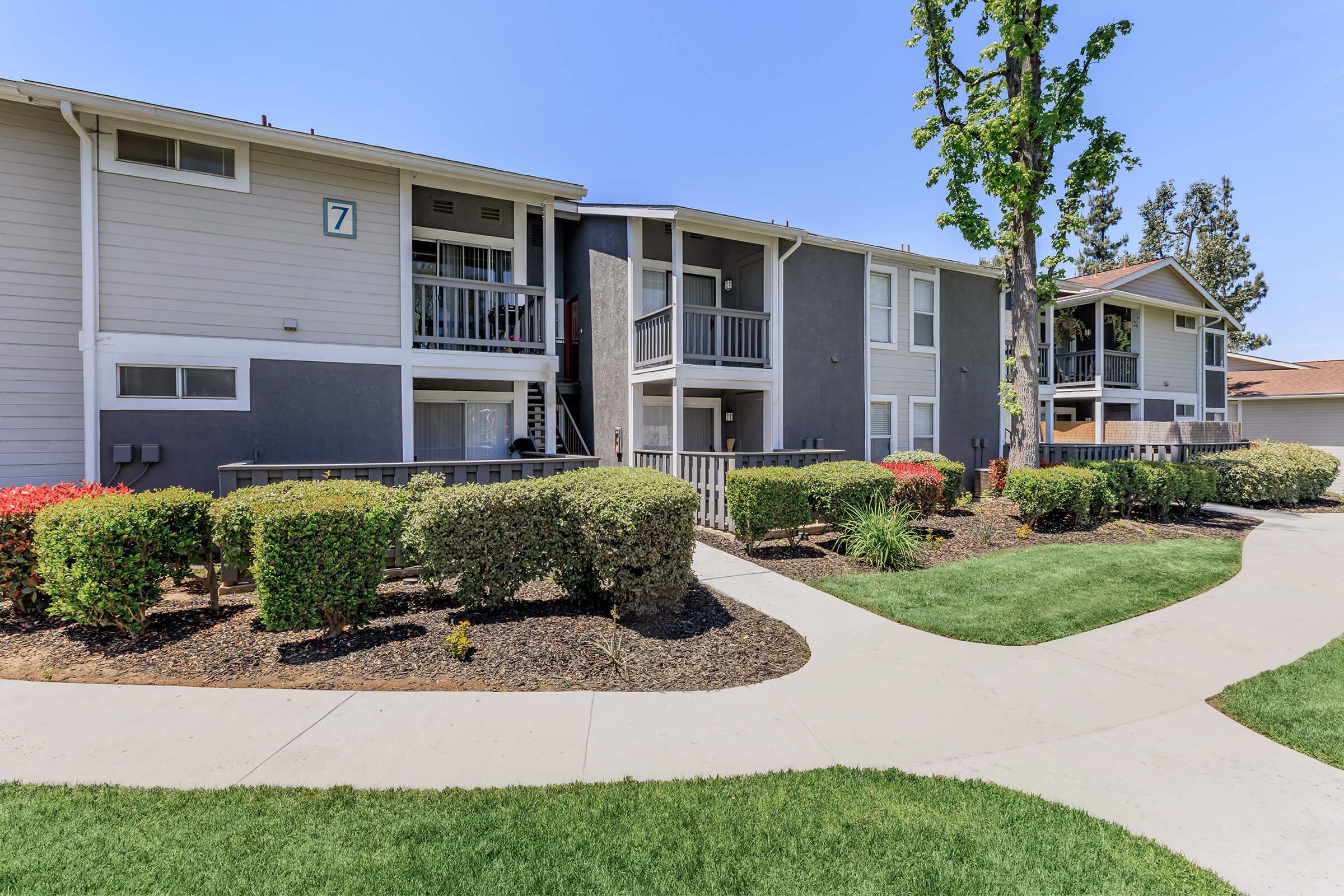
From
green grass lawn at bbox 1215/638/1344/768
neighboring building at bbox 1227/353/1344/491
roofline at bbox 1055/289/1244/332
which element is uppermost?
roofline at bbox 1055/289/1244/332

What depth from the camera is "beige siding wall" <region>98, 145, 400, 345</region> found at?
8102 mm

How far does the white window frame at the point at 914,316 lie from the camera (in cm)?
1437

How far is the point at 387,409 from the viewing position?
31.3 feet

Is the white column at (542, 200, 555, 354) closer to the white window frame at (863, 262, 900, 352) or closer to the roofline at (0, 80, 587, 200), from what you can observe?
the roofline at (0, 80, 587, 200)

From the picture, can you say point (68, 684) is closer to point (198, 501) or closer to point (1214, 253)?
point (198, 501)

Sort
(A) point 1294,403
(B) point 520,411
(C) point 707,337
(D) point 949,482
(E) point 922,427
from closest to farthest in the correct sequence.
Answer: (B) point 520,411 → (C) point 707,337 → (D) point 949,482 → (E) point 922,427 → (A) point 1294,403

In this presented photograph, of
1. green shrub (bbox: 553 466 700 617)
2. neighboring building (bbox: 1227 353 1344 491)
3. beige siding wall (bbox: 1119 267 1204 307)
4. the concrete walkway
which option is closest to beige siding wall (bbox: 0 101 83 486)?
the concrete walkway

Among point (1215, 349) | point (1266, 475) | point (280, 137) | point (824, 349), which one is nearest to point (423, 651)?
point (280, 137)

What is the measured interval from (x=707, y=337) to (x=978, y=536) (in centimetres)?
590

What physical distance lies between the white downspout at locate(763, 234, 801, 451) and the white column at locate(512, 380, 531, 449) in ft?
16.2

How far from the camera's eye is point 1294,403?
23.9 meters

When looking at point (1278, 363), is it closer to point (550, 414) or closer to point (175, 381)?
point (550, 414)

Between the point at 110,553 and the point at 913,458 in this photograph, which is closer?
the point at 110,553

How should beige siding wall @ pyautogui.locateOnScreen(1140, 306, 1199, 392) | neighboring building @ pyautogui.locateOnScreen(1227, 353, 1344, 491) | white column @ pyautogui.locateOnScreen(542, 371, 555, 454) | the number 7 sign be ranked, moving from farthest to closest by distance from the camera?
1. neighboring building @ pyautogui.locateOnScreen(1227, 353, 1344, 491)
2. beige siding wall @ pyautogui.locateOnScreen(1140, 306, 1199, 392)
3. white column @ pyautogui.locateOnScreen(542, 371, 555, 454)
4. the number 7 sign
